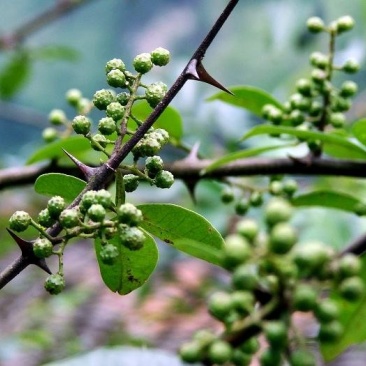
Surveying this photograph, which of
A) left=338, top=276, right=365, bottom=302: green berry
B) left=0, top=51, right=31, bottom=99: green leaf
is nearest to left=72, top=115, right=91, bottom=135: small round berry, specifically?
left=338, top=276, right=365, bottom=302: green berry

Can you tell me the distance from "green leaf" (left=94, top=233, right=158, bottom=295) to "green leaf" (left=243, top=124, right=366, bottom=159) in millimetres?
250

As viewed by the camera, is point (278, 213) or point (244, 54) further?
point (244, 54)

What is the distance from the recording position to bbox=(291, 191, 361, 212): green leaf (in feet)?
3.69

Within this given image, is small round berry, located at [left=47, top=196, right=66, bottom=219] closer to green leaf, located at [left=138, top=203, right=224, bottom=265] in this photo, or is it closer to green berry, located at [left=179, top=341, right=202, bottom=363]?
green leaf, located at [left=138, top=203, right=224, bottom=265]

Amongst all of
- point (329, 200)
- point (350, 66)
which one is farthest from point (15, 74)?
point (329, 200)

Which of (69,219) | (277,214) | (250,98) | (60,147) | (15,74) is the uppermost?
(277,214)

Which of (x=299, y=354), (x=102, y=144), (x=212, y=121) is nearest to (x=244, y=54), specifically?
(x=212, y=121)

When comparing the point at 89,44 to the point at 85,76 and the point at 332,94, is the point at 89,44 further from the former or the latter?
the point at 332,94

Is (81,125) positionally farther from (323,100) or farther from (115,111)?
(323,100)

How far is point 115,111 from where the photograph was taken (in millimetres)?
761

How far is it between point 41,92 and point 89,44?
0.46 m

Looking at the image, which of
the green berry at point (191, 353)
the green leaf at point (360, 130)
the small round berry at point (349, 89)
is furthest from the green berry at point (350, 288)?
the small round berry at point (349, 89)

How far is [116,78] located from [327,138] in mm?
320

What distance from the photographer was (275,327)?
0.49m
